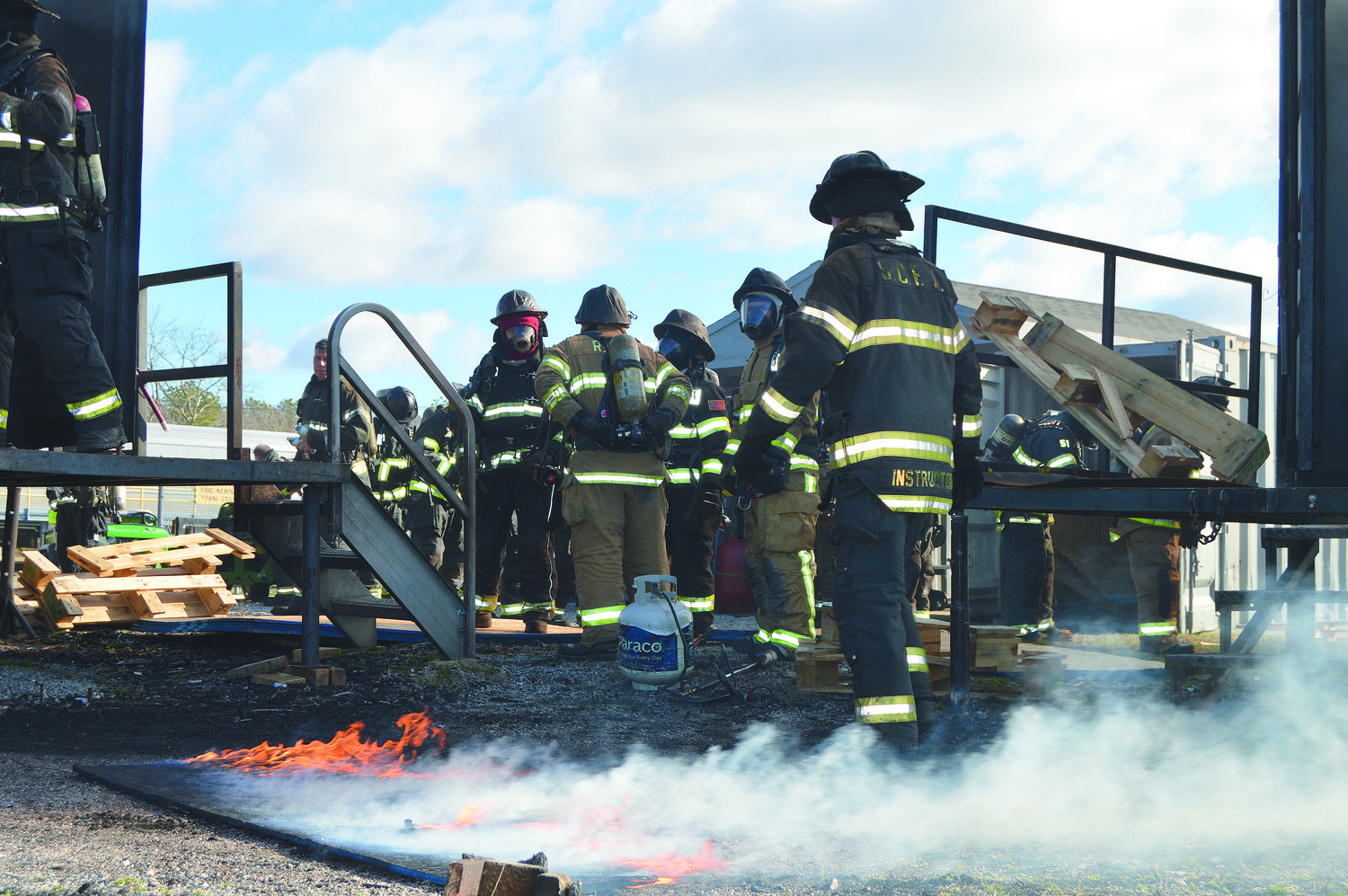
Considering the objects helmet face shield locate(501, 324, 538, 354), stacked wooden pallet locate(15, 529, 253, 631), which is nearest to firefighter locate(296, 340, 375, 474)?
stacked wooden pallet locate(15, 529, 253, 631)

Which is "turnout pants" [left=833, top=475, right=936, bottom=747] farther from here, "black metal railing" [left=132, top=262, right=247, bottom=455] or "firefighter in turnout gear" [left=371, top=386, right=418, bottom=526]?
"firefighter in turnout gear" [left=371, top=386, right=418, bottom=526]

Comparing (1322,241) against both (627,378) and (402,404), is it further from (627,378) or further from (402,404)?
(402,404)

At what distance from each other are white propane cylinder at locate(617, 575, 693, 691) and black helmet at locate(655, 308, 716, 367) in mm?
2377

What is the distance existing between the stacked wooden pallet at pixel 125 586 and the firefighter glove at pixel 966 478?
19.6 ft

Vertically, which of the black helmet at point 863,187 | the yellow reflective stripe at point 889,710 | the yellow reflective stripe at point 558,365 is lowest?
the yellow reflective stripe at point 889,710

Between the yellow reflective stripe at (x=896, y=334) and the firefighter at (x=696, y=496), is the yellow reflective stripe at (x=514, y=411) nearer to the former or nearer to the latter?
the firefighter at (x=696, y=496)

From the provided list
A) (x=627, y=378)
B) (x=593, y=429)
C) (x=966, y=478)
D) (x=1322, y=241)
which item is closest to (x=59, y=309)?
(x=593, y=429)

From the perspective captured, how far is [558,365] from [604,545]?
109 cm

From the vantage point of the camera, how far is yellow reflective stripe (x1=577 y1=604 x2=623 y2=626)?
5.77 meters

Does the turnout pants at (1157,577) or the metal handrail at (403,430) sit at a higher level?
the metal handrail at (403,430)

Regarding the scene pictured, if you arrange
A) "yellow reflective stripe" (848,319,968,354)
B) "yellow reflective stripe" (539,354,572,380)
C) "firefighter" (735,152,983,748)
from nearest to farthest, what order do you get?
"firefighter" (735,152,983,748) < "yellow reflective stripe" (848,319,968,354) < "yellow reflective stripe" (539,354,572,380)

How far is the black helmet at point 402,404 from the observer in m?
9.45

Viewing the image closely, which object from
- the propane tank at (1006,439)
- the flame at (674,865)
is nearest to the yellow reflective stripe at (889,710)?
the flame at (674,865)

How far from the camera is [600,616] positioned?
5.77m
